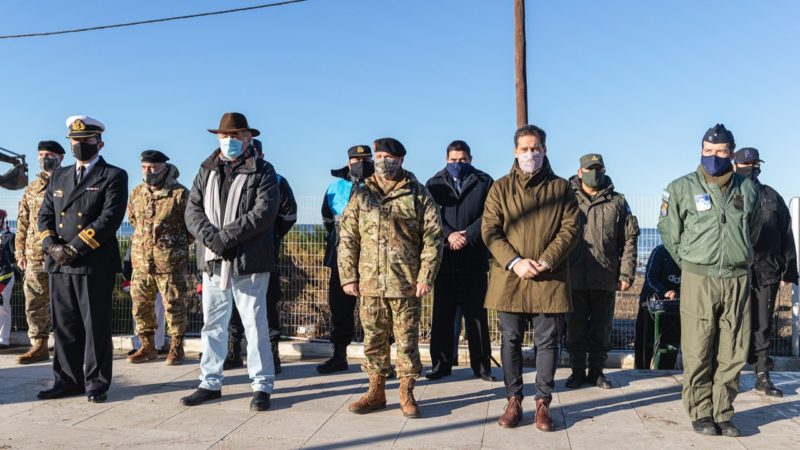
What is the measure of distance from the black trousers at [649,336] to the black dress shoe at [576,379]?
1598 mm

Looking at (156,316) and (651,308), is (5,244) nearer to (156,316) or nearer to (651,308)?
(156,316)

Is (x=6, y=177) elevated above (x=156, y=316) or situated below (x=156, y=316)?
above

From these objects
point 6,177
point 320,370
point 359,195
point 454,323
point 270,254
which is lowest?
point 320,370

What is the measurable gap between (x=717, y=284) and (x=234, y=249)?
345 centimetres

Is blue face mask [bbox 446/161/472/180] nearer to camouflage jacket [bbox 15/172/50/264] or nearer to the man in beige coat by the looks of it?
the man in beige coat

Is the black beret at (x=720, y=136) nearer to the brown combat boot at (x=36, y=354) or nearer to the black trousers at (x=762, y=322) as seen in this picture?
the black trousers at (x=762, y=322)

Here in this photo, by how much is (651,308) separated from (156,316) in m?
5.42

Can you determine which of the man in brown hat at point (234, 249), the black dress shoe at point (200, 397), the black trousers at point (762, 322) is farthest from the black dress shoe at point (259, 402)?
the black trousers at point (762, 322)

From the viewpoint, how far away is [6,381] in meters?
5.65

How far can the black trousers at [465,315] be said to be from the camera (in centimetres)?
577

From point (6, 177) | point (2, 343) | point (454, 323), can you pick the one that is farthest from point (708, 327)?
point (6, 177)

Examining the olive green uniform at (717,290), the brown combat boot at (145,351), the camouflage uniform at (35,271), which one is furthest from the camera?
the camouflage uniform at (35,271)

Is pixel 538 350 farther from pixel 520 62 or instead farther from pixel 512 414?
pixel 520 62

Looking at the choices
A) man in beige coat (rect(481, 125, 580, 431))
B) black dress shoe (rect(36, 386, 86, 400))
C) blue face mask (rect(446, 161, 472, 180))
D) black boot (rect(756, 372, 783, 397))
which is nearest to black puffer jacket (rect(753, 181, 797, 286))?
black boot (rect(756, 372, 783, 397))
